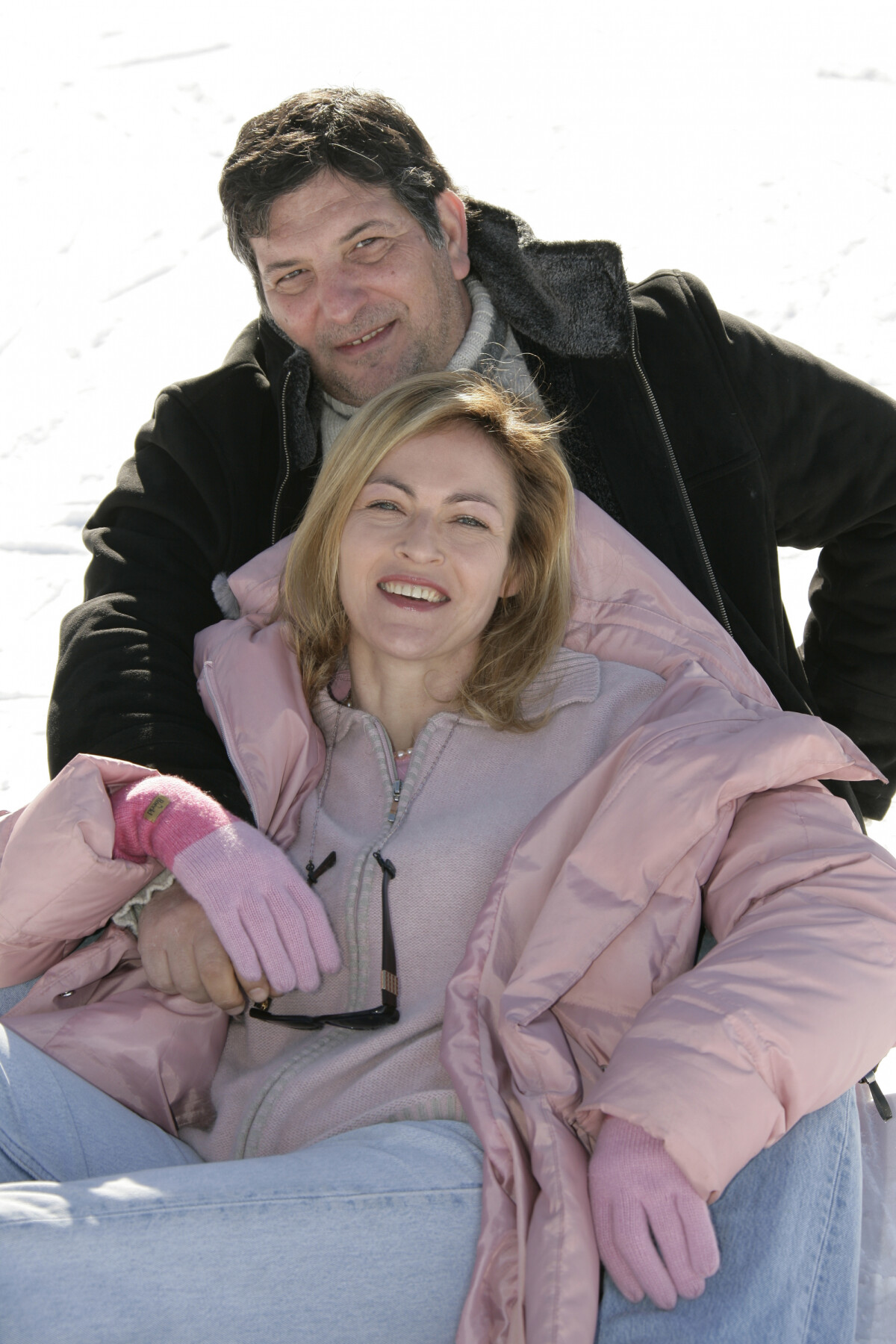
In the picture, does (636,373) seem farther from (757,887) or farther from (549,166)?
(549,166)

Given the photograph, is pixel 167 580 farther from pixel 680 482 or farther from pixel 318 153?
pixel 680 482

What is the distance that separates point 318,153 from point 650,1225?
1.81 meters

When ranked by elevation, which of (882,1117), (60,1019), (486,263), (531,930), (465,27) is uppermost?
(465,27)

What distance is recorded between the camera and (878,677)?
2.46 meters

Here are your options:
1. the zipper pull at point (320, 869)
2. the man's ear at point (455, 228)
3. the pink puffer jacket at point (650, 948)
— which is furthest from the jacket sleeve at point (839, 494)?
the zipper pull at point (320, 869)

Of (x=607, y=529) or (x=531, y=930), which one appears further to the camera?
(x=607, y=529)

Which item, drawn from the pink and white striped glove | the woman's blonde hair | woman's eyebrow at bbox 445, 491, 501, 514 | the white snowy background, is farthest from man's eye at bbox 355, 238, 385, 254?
the white snowy background

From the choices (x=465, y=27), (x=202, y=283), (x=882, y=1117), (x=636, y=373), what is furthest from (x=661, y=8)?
(x=882, y=1117)

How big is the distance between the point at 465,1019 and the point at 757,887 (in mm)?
390

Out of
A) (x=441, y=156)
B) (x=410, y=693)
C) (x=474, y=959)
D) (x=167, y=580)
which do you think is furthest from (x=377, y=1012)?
(x=441, y=156)

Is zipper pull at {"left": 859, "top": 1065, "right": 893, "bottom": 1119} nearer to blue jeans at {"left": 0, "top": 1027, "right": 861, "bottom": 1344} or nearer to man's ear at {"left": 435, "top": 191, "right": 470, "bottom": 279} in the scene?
blue jeans at {"left": 0, "top": 1027, "right": 861, "bottom": 1344}

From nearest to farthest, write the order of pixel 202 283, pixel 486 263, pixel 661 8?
pixel 486 263 → pixel 202 283 → pixel 661 8

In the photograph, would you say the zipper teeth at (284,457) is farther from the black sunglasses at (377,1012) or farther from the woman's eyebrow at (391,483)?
the black sunglasses at (377,1012)

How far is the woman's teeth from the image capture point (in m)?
1.72
